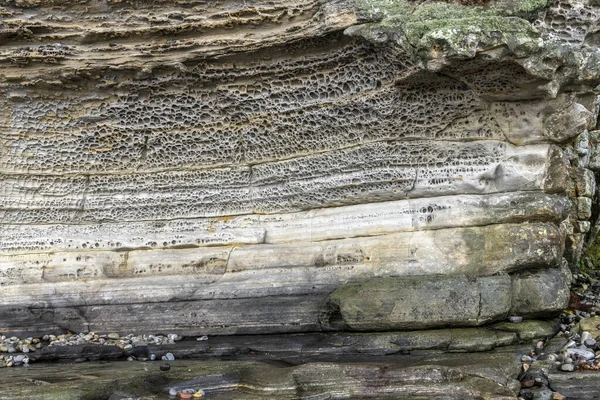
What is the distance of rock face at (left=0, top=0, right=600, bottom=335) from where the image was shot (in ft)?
17.8

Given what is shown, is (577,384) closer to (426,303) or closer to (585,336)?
(585,336)

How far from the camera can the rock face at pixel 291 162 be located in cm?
542

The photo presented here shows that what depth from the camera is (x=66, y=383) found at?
4.66 metres

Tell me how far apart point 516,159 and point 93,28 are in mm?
4274

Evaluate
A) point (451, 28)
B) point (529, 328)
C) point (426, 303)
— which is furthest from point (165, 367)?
point (451, 28)

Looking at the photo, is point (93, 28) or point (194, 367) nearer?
point (194, 367)

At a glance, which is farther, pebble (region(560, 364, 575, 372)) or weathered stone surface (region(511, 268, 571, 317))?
weathered stone surface (region(511, 268, 571, 317))

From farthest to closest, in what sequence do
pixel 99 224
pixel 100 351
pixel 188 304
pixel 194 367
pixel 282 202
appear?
1. pixel 99 224
2. pixel 282 202
3. pixel 188 304
4. pixel 100 351
5. pixel 194 367

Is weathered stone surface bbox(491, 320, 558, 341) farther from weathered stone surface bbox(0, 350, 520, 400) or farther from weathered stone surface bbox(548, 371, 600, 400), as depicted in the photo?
weathered stone surface bbox(548, 371, 600, 400)

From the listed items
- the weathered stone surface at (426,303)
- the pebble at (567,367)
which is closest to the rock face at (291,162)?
the weathered stone surface at (426,303)

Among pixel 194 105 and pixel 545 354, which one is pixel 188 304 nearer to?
pixel 194 105

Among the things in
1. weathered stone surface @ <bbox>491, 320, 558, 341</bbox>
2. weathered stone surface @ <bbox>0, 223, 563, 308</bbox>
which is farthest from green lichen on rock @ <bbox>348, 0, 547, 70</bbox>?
weathered stone surface @ <bbox>491, 320, 558, 341</bbox>

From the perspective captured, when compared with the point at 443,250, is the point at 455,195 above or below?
above

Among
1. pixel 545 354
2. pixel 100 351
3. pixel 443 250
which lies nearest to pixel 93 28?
pixel 100 351
